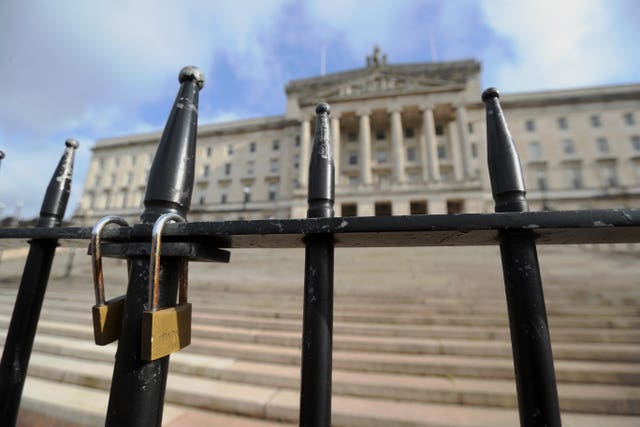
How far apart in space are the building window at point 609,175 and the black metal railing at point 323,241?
49745 millimetres

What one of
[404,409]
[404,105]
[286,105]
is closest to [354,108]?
[404,105]

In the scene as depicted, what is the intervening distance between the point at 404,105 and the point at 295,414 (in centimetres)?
3829

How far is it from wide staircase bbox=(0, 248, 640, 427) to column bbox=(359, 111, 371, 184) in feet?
89.5

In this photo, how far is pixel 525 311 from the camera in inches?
36.1

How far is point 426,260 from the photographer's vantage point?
13.0 meters

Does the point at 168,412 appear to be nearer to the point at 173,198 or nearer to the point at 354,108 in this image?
the point at 173,198

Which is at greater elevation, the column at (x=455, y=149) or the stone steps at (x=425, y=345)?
the column at (x=455, y=149)

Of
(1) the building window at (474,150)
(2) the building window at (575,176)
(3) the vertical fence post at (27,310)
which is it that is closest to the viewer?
(3) the vertical fence post at (27,310)

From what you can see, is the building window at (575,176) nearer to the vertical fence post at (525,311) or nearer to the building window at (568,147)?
the building window at (568,147)

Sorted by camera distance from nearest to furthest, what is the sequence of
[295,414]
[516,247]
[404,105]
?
[516,247], [295,414], [404,105]

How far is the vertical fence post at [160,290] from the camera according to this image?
968mm

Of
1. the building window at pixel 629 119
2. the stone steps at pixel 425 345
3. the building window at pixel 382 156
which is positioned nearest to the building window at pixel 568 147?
the building window at pixel 629 119

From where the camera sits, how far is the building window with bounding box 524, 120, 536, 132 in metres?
39.4

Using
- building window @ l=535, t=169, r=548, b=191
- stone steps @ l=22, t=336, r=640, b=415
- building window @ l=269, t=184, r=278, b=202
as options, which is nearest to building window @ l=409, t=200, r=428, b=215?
building window @ l=535, t=169, r=548, b=191
